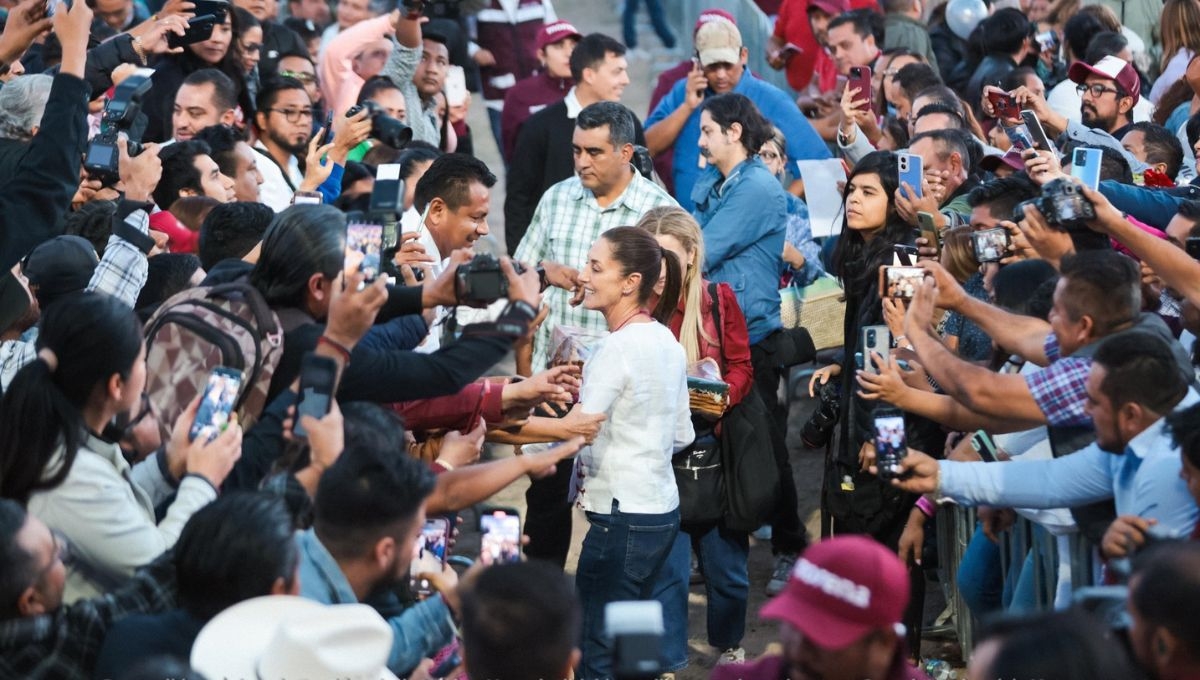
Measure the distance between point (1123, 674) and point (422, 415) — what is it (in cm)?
253

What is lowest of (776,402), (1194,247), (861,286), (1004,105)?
(776,402)

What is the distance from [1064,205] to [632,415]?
1587 millimetres

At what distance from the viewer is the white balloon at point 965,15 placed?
36.6ft

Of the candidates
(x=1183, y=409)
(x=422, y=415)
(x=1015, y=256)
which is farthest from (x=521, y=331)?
(x=1015, y=256)

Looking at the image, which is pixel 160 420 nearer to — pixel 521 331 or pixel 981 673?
pixel 521 331

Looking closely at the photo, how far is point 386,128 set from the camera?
5957mm

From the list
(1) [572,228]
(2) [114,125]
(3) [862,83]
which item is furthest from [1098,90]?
(2) [114,125]

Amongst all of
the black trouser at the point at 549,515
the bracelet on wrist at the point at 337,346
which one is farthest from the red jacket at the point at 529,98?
the bracelet on wrist at the point at 337,346

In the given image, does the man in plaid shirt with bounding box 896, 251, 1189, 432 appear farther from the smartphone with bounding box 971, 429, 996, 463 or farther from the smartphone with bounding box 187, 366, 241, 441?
the smartphone with bounding box 187, 366, 241, 441

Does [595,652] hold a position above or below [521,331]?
below

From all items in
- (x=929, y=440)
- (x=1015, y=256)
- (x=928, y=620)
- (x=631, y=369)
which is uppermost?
(x=1015, y=256)

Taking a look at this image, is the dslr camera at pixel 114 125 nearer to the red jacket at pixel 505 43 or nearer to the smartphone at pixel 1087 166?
the smartphone at pixel 1087 166

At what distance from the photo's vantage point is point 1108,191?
568cm

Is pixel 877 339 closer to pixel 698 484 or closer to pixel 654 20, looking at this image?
pixel 698 484
